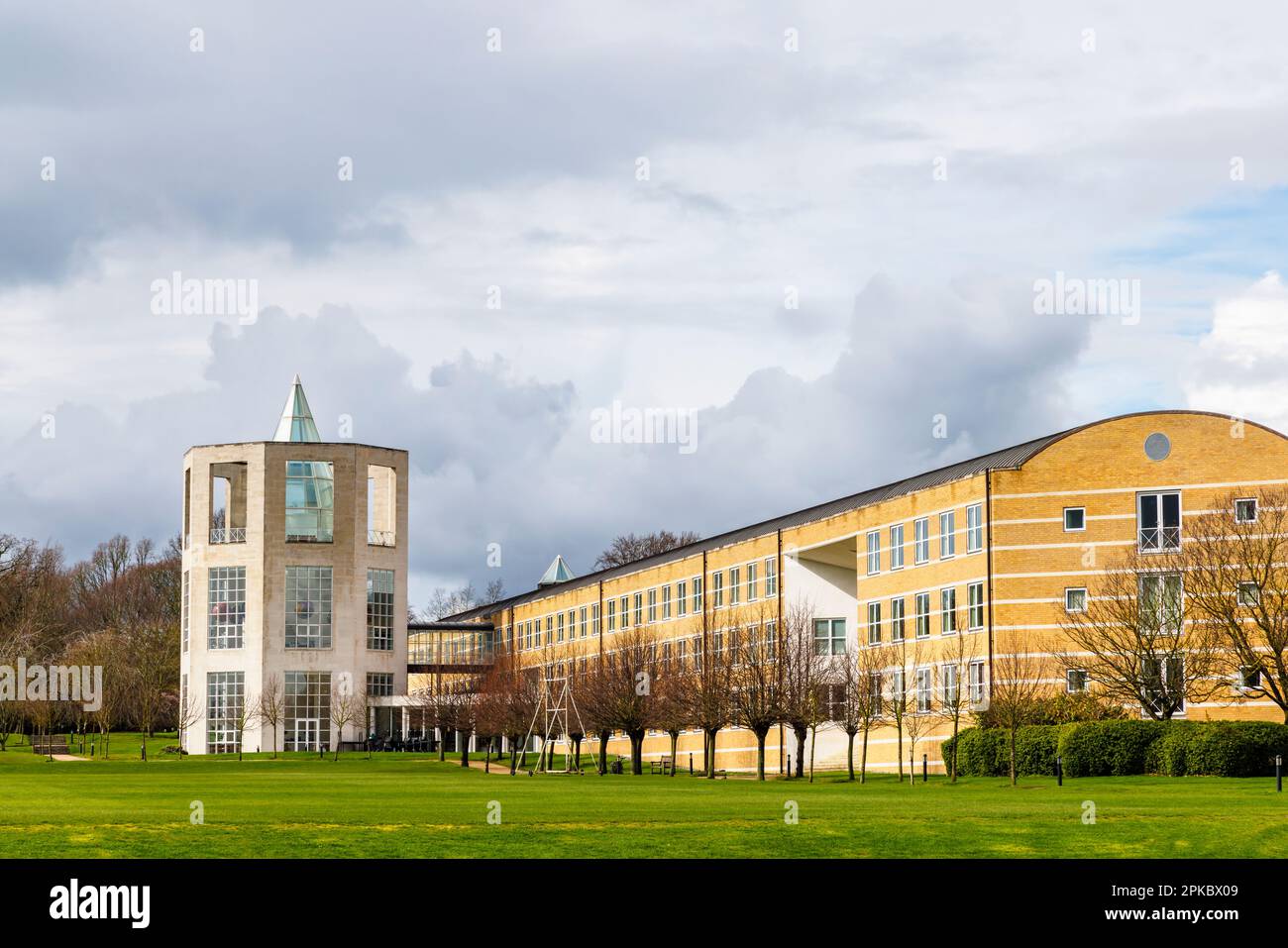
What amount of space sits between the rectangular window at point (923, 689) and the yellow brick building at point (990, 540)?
126 mm

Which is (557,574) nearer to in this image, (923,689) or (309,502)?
(309,502)

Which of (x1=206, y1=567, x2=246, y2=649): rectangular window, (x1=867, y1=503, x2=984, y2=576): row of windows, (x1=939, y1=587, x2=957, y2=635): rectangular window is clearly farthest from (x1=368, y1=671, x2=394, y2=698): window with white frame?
(x1=939, y1=587, x2=957, y2=635): rectangular window

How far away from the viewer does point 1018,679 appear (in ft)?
216

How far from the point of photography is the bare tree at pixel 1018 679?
57.8 metres

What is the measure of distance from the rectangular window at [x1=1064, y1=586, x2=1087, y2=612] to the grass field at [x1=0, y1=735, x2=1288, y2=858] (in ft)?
70.1

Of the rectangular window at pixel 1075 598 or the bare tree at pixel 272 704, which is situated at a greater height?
the rectangular window at pixel 1075 598

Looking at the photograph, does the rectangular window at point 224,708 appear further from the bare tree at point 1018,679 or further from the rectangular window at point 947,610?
the bare tree at point 1018,679

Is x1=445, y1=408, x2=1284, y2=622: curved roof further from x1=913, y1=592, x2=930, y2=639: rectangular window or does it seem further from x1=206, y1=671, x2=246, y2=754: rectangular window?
x1=206, y1=671, x2=246, y2=754: rectangular window

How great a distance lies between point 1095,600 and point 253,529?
6470 centimetres

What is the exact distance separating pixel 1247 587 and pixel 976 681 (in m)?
12.1

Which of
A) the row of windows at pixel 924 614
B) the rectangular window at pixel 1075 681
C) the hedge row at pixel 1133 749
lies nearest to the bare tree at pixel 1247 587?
the rectangular window at pixel 1075 681

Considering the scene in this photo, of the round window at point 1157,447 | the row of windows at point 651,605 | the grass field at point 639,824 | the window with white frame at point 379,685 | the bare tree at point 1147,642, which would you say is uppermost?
the round window at point 1157,447

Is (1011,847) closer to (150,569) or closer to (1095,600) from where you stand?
(1095,600)
